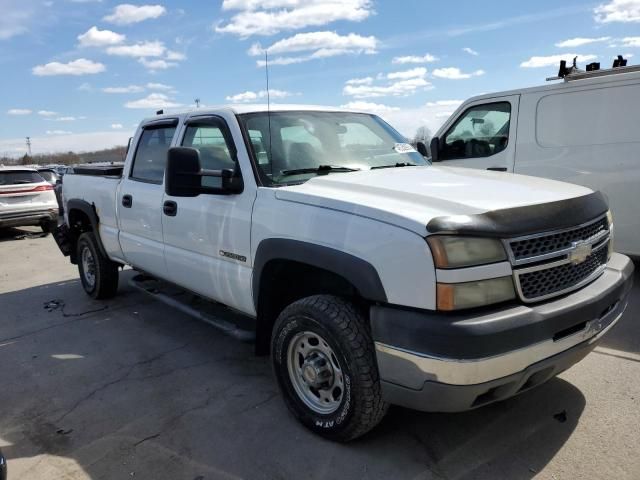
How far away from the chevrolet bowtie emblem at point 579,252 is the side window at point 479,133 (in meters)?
4.18

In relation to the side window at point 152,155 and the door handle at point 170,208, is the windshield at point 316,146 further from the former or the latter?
the side window at point 152,155

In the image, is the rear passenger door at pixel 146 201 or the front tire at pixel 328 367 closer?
the front tire at pixel 328 367

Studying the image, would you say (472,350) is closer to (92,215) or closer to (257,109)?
(257,109)

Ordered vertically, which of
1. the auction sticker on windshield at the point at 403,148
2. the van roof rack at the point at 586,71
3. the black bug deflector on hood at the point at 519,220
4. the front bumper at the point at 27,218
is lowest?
the front bumper at the point at 27,218

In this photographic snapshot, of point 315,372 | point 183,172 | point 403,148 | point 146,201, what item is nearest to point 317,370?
point 315,372

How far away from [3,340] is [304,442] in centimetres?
355

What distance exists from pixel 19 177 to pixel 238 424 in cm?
1107

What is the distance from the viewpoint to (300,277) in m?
3.30

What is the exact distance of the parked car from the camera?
1143cm

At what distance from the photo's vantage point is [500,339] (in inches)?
91.2

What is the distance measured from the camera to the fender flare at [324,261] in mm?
2502

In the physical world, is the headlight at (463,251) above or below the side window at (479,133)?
below

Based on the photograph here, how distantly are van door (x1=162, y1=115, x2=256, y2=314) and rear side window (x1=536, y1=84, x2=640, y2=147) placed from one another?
14.0ft

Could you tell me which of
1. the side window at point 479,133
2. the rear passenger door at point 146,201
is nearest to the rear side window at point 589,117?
the side window at point 479,133
